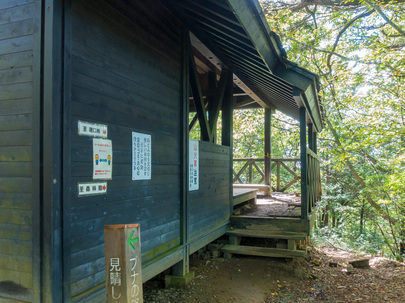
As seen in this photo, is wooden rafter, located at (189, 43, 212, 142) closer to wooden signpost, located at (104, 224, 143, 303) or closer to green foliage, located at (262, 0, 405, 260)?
wooden signpost, located at (104, 224, 143, 303)

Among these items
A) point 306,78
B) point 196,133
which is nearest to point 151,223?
point 306,78

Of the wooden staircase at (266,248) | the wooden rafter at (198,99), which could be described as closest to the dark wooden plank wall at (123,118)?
the wooden rafter at (198,99)

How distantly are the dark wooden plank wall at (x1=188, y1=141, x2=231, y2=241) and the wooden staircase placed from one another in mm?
368

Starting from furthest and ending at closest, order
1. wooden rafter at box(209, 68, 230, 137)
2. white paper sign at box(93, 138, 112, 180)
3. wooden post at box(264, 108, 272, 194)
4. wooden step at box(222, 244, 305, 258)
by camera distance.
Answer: wooden post at box(264, 108, 272, 194) < wooden rafter at box(209, 68, 230, 137) < wooden step at box(222, 244, 305, 258) < white paper sign at box(93, 138, 112, 180)

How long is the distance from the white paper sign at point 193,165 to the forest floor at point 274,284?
1.30m

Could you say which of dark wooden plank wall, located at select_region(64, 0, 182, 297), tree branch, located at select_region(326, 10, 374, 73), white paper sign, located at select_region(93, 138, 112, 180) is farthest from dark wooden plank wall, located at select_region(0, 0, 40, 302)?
tree branch, located at select_region(326, 10, 374, 73)

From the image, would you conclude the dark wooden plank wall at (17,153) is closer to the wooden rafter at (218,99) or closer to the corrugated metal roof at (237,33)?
the corrugated metal roof at (237,33)

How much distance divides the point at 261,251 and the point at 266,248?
0.43ft

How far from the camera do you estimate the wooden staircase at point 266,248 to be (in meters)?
4.97

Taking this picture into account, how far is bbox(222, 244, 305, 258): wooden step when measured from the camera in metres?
4.93

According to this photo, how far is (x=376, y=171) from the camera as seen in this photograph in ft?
41.5

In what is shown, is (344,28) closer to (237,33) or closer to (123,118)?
(237,33)

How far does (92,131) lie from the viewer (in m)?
2.53

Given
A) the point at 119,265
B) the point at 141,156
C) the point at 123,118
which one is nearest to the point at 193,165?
the point at 141,156
